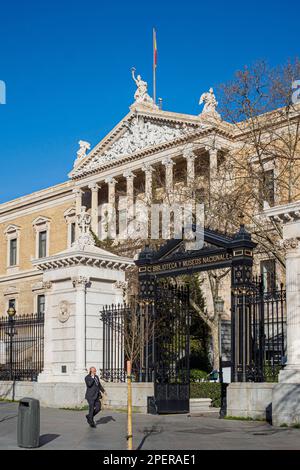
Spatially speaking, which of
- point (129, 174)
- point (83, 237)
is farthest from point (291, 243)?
point (129, 174)

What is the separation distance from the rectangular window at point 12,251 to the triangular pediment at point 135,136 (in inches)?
483

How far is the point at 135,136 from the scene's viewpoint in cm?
5816

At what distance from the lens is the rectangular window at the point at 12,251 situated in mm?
71306

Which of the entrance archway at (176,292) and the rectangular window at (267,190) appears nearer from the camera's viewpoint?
the entrance archway at (176,292)

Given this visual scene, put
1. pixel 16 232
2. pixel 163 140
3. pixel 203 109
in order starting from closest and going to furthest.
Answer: pixel 203 109 → pixel 163 140 → pixel 16 232

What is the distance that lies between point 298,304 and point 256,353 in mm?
2050

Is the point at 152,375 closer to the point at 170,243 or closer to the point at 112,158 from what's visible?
the point at 170,243

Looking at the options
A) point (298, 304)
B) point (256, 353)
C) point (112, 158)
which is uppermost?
point (112, 158)

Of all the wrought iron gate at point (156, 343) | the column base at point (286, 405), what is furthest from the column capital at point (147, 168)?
the column base at point (286, 405)

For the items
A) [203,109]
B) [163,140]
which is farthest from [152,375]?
[163,140]

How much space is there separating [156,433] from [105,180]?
46448mm

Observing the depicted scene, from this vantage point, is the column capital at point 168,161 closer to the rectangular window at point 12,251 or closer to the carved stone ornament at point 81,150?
the carved stone ornament at point 81,150

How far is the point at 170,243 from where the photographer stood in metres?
20.6

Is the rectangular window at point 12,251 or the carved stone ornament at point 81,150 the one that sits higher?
the carved stone ornament at point 81,150
